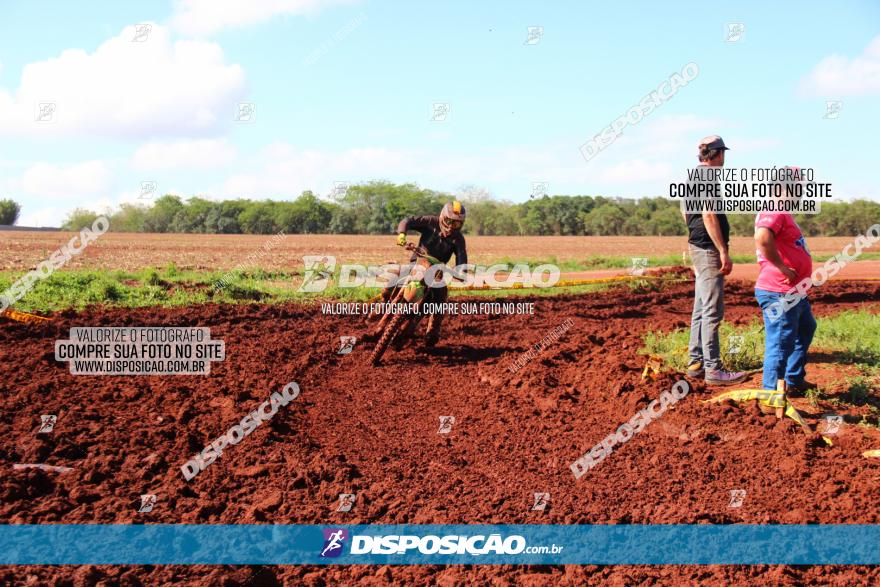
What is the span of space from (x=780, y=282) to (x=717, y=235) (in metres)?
0.74

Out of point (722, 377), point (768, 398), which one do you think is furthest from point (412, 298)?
point (768, 398)

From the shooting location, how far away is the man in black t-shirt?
6.40 m

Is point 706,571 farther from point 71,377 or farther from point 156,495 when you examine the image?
point 71,377

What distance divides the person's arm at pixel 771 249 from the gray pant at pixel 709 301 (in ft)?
2.60

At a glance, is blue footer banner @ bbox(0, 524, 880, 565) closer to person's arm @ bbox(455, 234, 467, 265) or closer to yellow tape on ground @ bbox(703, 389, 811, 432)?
yellow tape on ground @ bbox(703, 389, 811, 432)

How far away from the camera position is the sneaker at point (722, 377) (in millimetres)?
6689

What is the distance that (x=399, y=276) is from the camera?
32.1 ft

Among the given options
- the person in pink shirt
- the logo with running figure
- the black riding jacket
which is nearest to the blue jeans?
the person in pink shirt

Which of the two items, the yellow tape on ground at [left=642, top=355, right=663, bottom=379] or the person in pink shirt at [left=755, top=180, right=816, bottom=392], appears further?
the yellow tape on ground at [left=642, top=355, right=663, bottom=379]

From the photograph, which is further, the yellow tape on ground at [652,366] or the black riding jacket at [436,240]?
the black riding jacket at [436,240]

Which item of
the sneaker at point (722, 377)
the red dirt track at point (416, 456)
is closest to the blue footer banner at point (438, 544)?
the red dirt track at point (416, 456)

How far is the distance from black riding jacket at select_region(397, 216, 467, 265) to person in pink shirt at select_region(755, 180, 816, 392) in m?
4.11

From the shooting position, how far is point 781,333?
586 cm

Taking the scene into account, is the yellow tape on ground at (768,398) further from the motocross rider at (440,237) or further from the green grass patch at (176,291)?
the green grass patch at (176,291)
